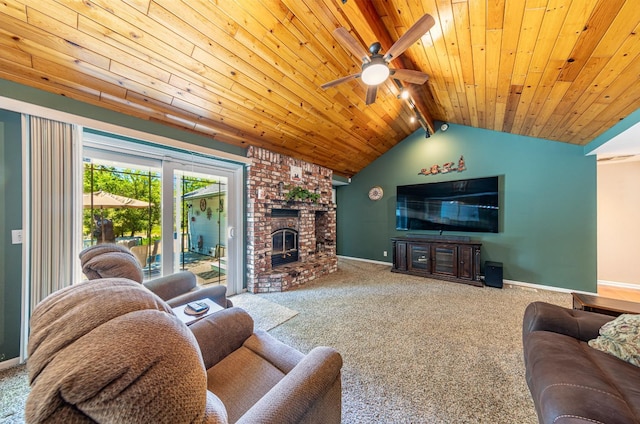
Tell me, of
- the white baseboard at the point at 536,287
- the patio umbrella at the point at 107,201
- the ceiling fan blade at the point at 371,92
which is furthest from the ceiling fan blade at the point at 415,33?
the white baseboard at the point at 536,287

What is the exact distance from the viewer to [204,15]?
1849mm

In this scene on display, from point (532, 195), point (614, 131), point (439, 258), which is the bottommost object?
point (439, 258)

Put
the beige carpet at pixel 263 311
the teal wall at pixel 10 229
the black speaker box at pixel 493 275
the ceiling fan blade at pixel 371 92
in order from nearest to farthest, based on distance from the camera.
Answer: the teal wall at pixel 10 229 → the ceiling fan blade at pixel 371 92 → the beige carpet at pixel 263 311 → the black speaker box at pixel 493 275

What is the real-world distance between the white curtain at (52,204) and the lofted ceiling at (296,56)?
18.0 inches

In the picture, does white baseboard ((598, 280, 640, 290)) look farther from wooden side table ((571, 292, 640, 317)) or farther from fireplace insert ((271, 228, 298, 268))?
fireplace insert ((271, 228, 298, 268))

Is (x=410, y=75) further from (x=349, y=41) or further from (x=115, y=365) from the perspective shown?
(x=115, y=365)

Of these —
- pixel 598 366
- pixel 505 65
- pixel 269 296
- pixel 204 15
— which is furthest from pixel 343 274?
pixel 204 15

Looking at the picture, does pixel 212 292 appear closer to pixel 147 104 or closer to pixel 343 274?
pixel 147 104

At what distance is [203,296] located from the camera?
2080 mm

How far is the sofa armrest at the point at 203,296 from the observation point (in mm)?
1917

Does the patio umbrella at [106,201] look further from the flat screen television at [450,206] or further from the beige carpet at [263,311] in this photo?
the flat screen television at [450,206]

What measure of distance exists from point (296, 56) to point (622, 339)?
3.37 meters

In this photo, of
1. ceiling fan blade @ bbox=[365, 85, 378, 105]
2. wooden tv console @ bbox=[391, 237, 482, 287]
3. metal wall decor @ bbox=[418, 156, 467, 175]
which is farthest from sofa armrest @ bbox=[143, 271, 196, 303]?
metal wall decor @ bbox=[418, 156, 467, 175]

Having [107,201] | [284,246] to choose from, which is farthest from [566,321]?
[107,201]
